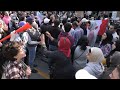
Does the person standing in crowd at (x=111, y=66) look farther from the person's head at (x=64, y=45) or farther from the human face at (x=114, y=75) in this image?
the person's head at (x=64, y=45)

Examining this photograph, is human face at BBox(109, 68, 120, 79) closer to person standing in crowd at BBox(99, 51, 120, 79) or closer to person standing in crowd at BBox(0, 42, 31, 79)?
person standing in crowd at BBox(99, 51, 120, 79)

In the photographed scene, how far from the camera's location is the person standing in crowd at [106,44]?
6239mm

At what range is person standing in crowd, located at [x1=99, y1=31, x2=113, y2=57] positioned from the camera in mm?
6239

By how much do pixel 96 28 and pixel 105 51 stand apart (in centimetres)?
77

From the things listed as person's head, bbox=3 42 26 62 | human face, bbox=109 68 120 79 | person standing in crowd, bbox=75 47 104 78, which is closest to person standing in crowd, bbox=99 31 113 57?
person standing in crowd, bbox=75 47 104 78

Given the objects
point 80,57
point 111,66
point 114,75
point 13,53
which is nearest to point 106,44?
point 80,57

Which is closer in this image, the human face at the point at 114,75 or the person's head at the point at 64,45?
the human face at the point at 114,75

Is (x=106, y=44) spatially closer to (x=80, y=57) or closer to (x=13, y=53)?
(x=80, y=57)

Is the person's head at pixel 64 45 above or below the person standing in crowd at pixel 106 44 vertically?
above

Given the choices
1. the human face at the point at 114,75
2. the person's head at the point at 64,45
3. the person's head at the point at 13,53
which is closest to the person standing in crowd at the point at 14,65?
the person's head at the point at 13,53

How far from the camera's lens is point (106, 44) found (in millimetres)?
6348
